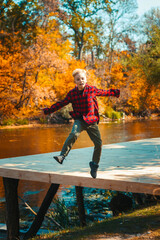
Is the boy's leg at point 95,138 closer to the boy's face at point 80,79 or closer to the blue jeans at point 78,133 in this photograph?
the blue jeans at point 78,133

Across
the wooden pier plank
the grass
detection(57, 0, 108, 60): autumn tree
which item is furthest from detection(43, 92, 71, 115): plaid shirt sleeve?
detection(57, 0, 108, 60): autumn tree

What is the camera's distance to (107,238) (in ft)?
11.7

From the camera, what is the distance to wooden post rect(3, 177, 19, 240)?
5477 mm

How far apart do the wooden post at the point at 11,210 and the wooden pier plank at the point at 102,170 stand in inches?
9.7

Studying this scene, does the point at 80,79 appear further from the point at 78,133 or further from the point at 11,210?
→ the point at 11,210

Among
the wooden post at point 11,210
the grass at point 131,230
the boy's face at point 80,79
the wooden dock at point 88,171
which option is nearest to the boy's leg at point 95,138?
the wooden dock at point 88,171

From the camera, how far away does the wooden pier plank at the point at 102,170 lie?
14.4 feet

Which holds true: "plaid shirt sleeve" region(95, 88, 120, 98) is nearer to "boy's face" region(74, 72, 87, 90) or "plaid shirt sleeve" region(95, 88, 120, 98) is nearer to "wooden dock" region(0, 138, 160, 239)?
"boy's face" region(74, 72, 87, 90)

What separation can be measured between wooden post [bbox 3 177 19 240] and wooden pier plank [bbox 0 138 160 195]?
25cm

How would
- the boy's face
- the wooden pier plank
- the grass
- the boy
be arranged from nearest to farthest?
the grass
the wooden pier plank
the boy's face
the boy

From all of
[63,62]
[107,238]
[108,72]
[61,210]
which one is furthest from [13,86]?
[107,238]

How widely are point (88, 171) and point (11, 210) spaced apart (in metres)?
1.45

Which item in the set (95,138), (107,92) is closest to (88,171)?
(95,138)

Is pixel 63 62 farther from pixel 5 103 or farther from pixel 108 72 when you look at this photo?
pixel 108 72
